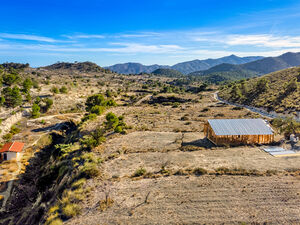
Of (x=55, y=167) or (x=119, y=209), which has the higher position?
(x=119, y=209)

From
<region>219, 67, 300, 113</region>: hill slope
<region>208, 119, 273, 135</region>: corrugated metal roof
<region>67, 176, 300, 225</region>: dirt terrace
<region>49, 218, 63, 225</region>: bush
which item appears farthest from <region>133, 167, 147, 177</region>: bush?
<region>219, 67, 300, 113</region>: hill slope

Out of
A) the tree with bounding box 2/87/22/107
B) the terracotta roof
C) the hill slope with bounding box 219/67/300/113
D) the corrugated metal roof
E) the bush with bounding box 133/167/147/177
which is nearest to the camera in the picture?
the bush with bounding box 133/167/147/177

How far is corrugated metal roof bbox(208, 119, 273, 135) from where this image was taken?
22766 millimetres

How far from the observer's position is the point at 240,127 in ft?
77.3

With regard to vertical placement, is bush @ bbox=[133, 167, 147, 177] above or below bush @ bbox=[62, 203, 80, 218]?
above

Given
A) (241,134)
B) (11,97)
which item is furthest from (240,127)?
(11,97)

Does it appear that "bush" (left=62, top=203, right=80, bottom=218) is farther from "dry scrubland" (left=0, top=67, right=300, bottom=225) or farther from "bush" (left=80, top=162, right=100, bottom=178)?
"bush" (left=80, top=162, right=100, bottom=178)

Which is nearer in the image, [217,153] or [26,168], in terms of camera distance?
[217,153]

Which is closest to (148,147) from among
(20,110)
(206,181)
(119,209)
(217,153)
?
(217,153)

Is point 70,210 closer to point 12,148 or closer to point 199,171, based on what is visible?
point 199,171

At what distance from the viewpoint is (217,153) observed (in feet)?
66.1

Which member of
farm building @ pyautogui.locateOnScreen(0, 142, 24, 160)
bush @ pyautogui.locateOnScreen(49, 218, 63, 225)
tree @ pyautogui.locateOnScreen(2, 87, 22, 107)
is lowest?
farm building @ pyautogui.locateOnScreen(0, 142, 24, 160)

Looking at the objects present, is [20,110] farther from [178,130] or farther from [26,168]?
[178,130]

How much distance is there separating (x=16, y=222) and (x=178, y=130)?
22.1m
